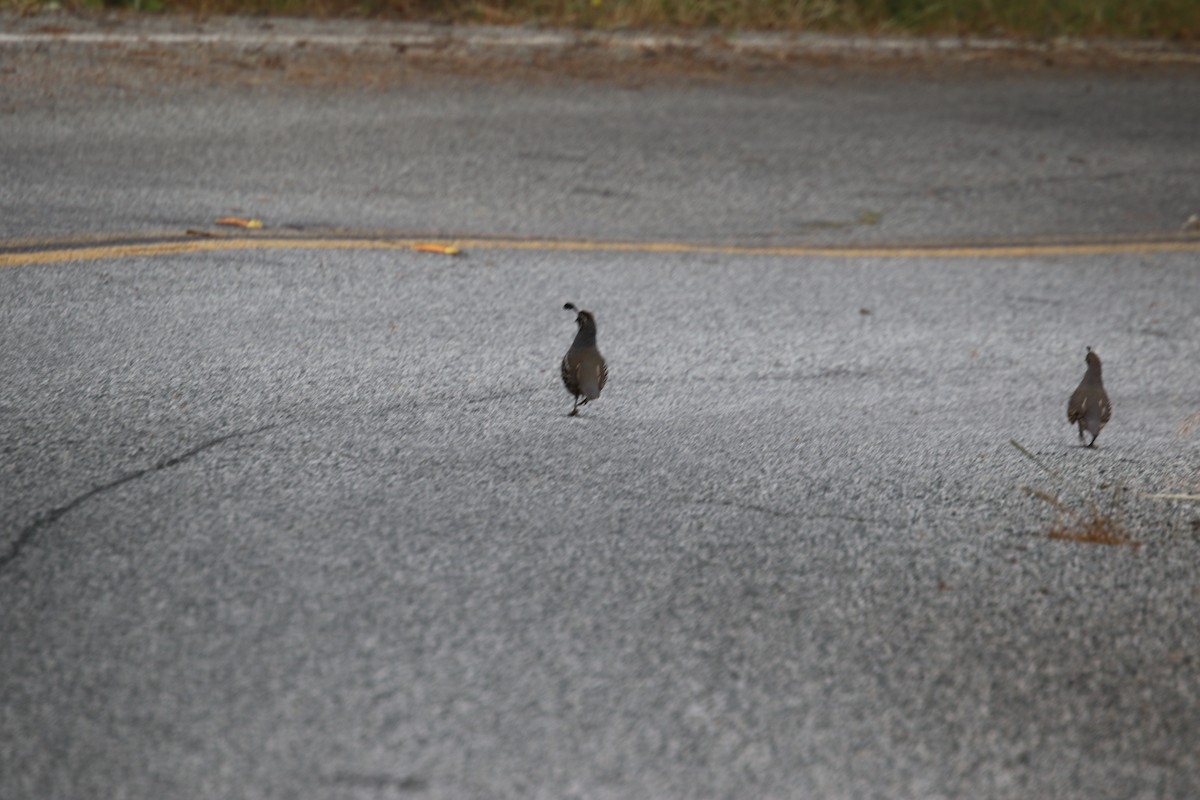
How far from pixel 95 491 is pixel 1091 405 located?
3.35 m

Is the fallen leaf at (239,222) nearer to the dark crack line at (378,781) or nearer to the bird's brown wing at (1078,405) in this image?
the bird's brown wing at (1078,405)

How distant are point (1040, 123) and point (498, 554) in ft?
28.3

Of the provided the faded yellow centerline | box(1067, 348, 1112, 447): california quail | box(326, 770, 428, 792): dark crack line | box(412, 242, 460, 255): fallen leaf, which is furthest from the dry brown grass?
box(412, 242, 460, 255): fallen leaf

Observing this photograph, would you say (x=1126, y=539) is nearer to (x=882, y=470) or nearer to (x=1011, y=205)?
(x=882, y=470)

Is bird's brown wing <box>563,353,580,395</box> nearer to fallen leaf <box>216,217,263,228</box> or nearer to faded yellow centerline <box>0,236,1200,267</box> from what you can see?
faded yellow centerline <box>0,236,1200,267</box>

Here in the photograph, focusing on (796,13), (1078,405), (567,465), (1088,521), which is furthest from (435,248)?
(796,13)

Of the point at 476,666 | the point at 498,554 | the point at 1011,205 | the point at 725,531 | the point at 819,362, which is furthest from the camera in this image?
the point at 1011,205

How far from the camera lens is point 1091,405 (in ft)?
14.9

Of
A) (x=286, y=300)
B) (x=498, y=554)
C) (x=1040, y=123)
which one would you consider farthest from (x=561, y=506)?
(x=1040, y=123)

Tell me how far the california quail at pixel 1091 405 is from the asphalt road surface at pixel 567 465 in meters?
0.17

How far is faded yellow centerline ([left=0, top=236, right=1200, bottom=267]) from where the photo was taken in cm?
617

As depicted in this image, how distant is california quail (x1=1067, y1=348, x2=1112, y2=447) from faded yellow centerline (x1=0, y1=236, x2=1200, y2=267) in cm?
299

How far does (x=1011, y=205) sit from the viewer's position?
8641mm

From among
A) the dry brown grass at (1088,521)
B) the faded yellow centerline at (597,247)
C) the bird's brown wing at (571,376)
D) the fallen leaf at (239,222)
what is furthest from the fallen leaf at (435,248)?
the dry brown grass at (1088,521)
